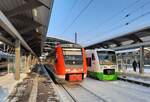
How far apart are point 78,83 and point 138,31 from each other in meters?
7.47

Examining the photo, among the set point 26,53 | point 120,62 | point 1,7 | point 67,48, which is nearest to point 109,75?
point 67,48

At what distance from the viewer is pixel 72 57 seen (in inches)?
746

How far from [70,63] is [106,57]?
17.7ft

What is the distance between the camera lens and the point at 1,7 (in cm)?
1628

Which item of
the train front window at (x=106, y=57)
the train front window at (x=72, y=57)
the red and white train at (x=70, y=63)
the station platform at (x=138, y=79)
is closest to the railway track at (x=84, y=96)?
the red and white train at (x=70, y=63)

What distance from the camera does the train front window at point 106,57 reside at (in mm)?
22781

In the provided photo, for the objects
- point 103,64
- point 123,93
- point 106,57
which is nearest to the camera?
point 123,93

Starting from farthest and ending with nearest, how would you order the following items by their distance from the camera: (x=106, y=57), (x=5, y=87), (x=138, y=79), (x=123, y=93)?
(x=106, y=57) → (x=138, y=79) → (x=5, y=87) → (x=123, y=93)

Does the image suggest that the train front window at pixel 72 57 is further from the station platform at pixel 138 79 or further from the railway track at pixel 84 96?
the station platform at pixel 138 79

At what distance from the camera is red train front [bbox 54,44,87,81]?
18156mm

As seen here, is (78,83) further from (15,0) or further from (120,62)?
(120,62)

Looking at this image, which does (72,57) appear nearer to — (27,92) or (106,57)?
(106,57)

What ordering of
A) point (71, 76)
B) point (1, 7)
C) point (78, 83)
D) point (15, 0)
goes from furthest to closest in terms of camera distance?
point (78, 83), point (71, 76), point (1, 7), point (15, 0)

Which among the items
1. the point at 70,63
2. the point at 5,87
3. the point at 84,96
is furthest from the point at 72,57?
the point at 84,96
